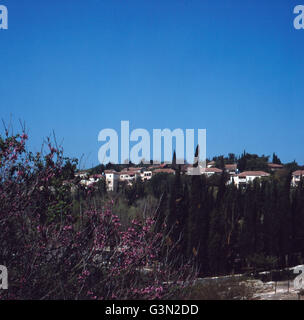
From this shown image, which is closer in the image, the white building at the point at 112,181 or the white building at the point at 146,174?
the white building at the point at 112,181

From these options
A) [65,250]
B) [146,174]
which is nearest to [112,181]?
[65,250]

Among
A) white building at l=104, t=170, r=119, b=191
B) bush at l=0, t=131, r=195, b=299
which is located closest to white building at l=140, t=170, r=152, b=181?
white building at l=104, t=170, r=119, b=191

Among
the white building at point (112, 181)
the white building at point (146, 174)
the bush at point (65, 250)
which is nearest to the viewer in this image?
the bush at point (65, 250)

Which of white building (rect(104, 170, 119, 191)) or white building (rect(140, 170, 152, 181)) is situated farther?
white building (rect(140, 170, 152, 181))

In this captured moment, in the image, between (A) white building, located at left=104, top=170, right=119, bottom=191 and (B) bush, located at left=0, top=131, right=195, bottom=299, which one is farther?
(A) white building, located at left=104, top=170, right=119, bottom=191

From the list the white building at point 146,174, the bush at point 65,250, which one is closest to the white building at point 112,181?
the bush at point 65,250

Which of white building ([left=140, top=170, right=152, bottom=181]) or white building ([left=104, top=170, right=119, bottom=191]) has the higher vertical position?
white building ([left=104, top=170, right=119, bottom=191])

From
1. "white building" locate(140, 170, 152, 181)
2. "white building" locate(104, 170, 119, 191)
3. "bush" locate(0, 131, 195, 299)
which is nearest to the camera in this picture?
"bush" locate(0, 131, 195, 299)

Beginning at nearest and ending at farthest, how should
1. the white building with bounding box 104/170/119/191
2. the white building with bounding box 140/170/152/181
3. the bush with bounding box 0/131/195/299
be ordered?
the bush with bounding box 0/131/195/299 → the white building with bounding box 104/170/119/191 → the white building with bounding box 140/170/152/181

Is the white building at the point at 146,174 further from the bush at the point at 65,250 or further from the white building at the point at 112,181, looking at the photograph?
the bush at the point at 65,250

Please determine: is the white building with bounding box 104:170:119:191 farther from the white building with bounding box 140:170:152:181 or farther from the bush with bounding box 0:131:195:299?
the white building with bounding box 140:170:152:181

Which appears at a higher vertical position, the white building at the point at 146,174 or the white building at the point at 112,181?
the white building at the point at 112,181
